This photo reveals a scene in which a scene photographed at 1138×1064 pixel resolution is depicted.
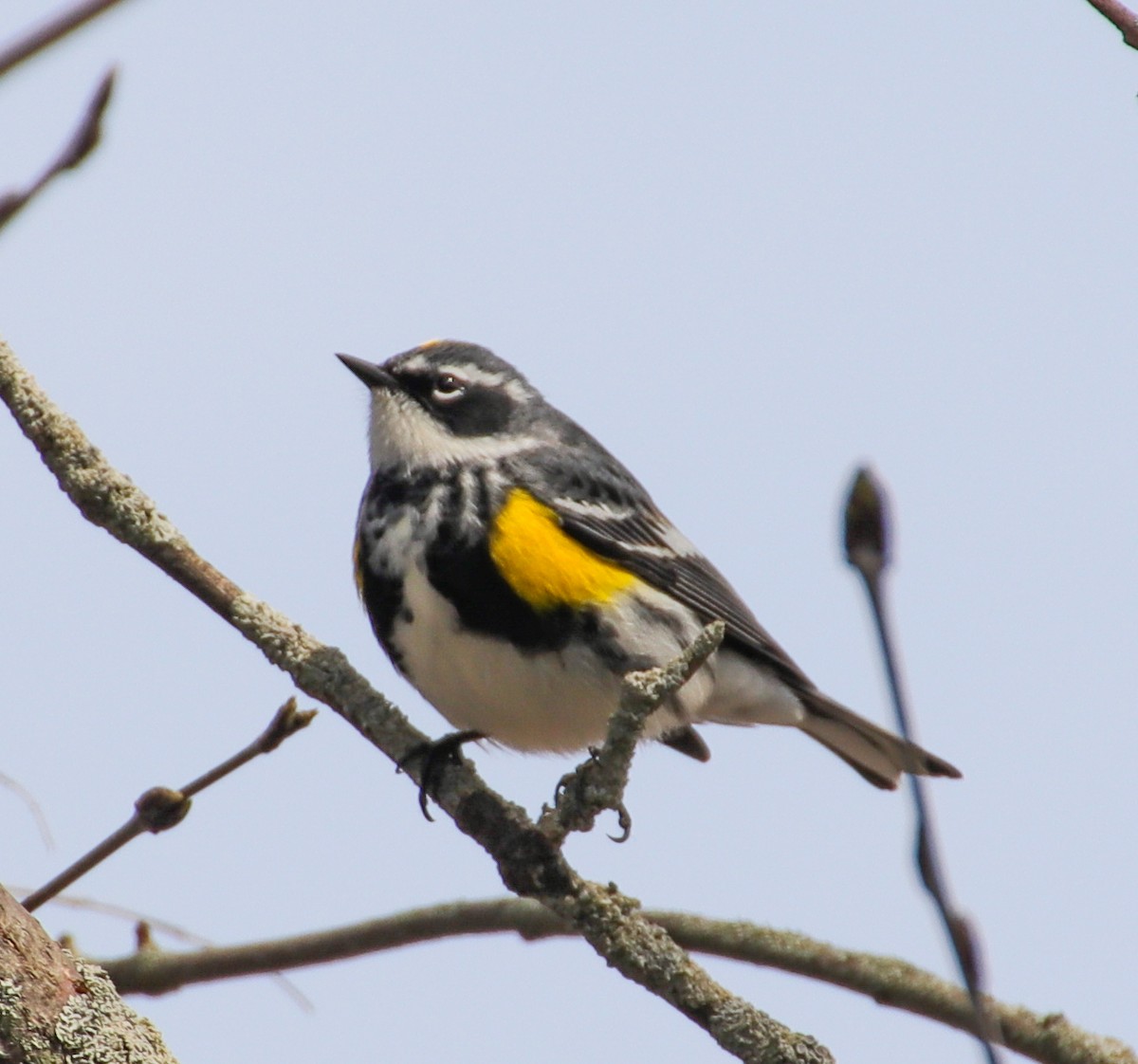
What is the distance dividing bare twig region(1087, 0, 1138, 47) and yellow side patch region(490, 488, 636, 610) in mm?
3576

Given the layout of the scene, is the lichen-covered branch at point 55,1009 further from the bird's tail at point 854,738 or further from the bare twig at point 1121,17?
the bird's tail at point 854,738

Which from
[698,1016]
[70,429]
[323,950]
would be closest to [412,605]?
[323,950]

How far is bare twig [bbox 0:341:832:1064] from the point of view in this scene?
3400 millimetres

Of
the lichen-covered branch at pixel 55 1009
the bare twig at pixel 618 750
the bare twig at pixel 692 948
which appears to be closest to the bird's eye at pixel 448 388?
the bare twig at pixel 692 948

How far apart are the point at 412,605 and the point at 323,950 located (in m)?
1.14

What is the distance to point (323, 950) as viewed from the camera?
4816mm

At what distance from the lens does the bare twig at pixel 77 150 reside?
4.72ft

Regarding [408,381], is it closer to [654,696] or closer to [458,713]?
[458,713]

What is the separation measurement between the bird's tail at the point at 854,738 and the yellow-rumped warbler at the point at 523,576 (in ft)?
0.50

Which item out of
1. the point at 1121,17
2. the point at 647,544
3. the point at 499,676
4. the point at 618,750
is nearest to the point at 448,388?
the point at 647,544

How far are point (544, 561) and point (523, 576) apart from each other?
0.39ft

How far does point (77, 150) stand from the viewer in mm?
1566

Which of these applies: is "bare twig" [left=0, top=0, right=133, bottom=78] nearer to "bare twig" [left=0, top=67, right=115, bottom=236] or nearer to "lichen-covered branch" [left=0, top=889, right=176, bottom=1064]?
"bare twig" [left=0, top=67, right=115, bottom=236]

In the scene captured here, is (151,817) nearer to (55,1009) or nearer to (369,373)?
(55,1009)
